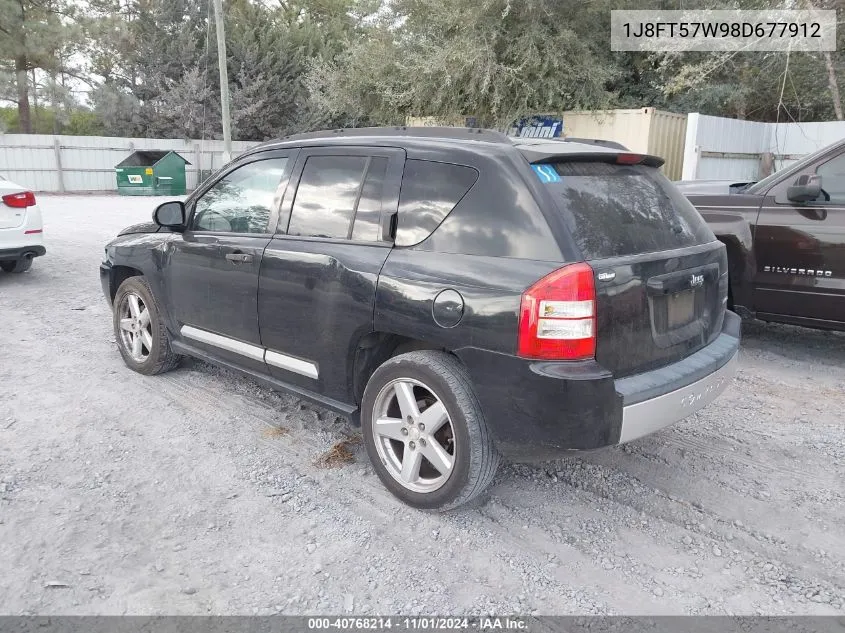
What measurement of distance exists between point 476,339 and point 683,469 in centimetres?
161

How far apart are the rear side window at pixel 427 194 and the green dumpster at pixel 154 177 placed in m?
24.1

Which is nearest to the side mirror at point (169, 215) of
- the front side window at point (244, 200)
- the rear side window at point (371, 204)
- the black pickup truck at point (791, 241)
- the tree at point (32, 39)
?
the front side window at point (244, 200)

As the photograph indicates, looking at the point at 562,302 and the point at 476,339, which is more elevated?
the point at 562,302

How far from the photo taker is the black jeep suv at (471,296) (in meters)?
2.83

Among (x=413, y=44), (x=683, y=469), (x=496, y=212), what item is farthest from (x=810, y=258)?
(x=413, y=44)

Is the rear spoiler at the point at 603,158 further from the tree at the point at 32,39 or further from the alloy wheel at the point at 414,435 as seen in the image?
the tree at the point at 32,39

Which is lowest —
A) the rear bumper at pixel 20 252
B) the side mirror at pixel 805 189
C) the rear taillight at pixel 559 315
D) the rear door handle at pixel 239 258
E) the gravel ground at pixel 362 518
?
the gravel ground at pixel 362 518

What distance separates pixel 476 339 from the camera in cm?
294

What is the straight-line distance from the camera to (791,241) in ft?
17.7

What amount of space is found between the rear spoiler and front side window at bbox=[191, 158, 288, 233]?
1.62m

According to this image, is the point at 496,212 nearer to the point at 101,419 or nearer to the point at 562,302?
the point at 562,302

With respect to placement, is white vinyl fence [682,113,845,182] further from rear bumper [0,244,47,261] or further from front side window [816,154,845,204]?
rear bumper [0,244,47,261]

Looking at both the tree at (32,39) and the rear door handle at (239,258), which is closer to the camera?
the rear door handle at (239,258)

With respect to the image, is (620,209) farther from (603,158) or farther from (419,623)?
(419,623)
